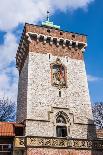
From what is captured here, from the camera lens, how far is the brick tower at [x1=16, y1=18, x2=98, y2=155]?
2439cm

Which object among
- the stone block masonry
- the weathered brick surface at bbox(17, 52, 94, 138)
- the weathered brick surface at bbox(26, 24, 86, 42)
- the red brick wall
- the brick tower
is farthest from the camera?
the weathered brick surface at bbox(26, 24, 86, 42)

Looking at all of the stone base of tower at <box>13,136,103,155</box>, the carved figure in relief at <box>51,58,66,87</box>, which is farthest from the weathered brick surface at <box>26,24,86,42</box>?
the stone base of tower at <box>13,136,103,155</box>

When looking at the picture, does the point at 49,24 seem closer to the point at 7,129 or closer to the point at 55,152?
the point at 7,129

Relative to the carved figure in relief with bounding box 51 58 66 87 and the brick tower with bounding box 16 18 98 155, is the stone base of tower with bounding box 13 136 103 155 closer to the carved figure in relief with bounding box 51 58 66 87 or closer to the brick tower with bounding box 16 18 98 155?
the brick tower with bounding box 16 18 98 155

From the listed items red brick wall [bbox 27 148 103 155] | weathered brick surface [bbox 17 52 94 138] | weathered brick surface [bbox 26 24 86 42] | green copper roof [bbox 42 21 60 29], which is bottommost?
red brick wall [bbox 27 148 103 155]

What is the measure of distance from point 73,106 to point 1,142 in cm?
756

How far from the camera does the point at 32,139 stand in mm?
22562

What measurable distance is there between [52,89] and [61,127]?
3702 millimetres

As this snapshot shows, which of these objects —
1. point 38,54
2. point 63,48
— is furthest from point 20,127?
point 63,48

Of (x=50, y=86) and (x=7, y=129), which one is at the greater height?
(x=50, y=86)

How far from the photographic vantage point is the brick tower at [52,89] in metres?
24.4

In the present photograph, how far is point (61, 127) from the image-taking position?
83.4 feet

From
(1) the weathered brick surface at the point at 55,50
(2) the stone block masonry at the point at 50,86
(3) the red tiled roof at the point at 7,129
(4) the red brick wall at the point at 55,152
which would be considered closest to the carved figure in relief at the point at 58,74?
(2) the stone block masonry at the point at 50,86

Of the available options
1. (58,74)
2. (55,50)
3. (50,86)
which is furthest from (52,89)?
(55,50)
